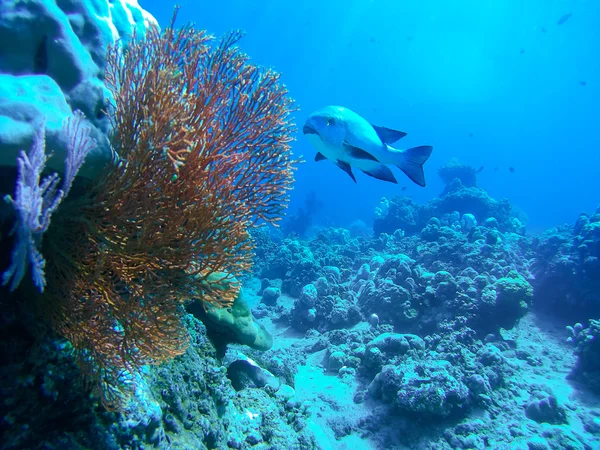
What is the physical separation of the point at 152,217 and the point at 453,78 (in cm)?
11574

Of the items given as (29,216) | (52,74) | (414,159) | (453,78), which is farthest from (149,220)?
(453,78)

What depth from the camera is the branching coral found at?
106 inches

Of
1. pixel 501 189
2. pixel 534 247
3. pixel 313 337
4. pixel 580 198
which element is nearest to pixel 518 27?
pixel 501 189

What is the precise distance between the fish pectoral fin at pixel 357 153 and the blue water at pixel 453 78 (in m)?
37.6

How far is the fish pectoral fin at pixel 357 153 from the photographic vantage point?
388 cm

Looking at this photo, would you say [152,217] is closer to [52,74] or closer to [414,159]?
[52,74]

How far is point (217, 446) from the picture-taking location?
3822 mm

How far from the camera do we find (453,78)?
9581cm

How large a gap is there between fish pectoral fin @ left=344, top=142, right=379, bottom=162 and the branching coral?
1.31 m

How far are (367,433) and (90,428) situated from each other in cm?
517

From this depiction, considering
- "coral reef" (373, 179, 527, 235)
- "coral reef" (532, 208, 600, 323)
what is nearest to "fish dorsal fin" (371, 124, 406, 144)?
"coral reef" (532, 208, 600, 323)

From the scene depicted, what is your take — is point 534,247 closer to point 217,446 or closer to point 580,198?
point 217,446

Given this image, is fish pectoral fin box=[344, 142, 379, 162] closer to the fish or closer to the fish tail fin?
the fish


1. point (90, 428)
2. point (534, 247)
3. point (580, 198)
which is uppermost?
point (580, 198)
